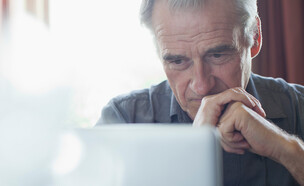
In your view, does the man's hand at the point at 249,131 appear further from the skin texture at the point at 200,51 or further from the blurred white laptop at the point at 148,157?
the blurred white laptop at the point at 148,157

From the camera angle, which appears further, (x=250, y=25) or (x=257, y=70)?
(x=257, y=70)

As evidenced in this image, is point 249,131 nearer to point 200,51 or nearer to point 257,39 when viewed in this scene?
point 200,51

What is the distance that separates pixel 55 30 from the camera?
2.78 m

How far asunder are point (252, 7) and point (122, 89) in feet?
5.67

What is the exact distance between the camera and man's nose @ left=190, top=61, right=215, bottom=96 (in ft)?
3.65

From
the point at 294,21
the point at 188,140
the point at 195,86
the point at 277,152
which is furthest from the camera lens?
the point at 294,21

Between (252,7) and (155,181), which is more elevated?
(252,7)

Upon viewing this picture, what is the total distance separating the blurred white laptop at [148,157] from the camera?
14.9 inches

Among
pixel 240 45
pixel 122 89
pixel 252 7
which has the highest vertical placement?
pixel 252 7

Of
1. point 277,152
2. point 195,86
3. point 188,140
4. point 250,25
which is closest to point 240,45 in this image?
point 250,25

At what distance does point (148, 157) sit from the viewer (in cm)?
39

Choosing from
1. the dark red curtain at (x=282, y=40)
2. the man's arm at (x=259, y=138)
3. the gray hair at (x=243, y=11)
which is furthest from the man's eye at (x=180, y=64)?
the dark red curtain at (x=282, y=40)

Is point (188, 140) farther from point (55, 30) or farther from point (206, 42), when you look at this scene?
point (55, 30)

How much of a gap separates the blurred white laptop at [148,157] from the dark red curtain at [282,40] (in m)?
2.27
